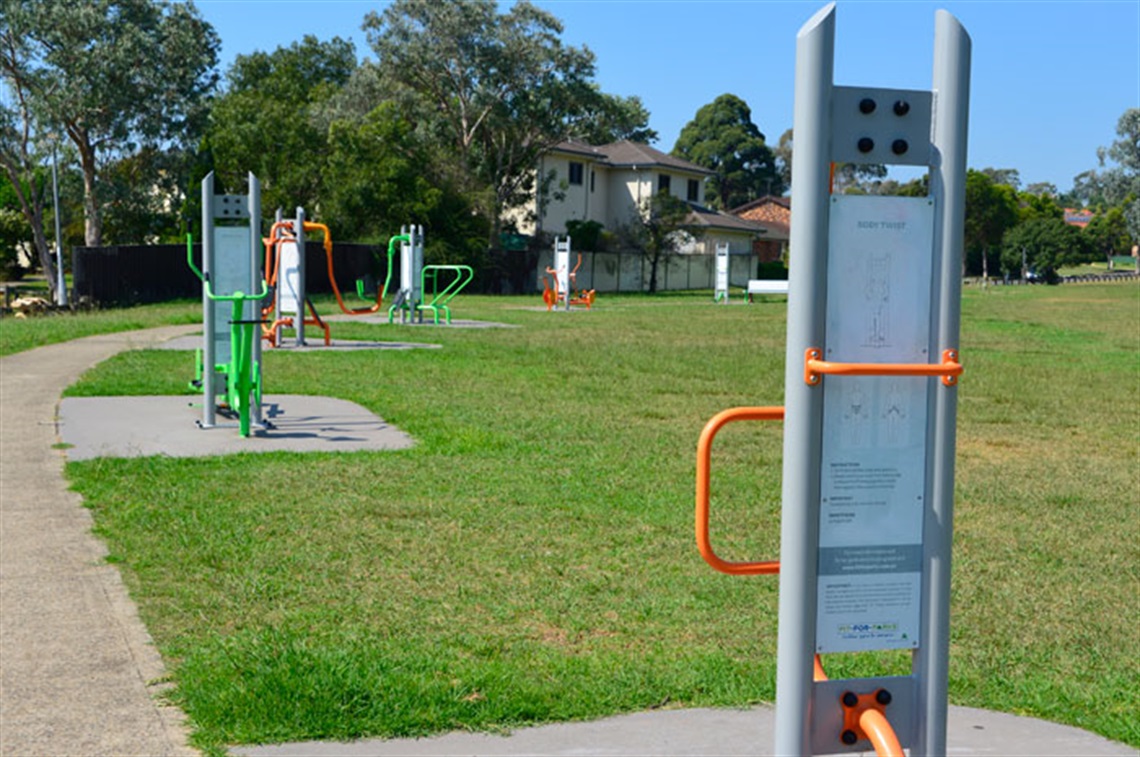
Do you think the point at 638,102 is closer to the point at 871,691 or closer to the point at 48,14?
the point at 48,14

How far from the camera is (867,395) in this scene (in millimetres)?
3176

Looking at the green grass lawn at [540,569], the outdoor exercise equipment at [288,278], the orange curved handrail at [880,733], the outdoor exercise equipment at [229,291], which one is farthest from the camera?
the outdoor exercise equipment at [288,278]

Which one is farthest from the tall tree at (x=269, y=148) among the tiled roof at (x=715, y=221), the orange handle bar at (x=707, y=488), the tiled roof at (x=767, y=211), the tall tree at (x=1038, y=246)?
the tall tree at (x=1038, y=246)

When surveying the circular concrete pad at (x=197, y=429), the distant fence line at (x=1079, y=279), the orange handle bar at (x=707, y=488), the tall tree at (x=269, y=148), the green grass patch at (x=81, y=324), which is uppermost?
the tall tree at (x=269, y=148)

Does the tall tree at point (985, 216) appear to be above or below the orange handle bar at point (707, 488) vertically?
above

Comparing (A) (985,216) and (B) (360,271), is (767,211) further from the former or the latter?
(B) (360,271)

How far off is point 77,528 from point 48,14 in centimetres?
3978

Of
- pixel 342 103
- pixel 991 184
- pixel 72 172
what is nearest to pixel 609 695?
pixel 72 172

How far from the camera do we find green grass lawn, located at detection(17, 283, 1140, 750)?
15.5 feet

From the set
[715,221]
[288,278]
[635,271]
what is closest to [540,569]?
[288,278]

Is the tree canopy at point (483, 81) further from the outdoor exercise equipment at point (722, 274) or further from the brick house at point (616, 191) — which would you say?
the outdoor exercise equipment at point (722, 274)

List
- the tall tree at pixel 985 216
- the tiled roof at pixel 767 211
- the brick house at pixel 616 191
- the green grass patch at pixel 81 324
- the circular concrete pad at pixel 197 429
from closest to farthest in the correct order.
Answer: the circular concrete pad at pixel 197 429 → the green grass patch at pixel 81 324 → the brick house at pixel 616 191 → the tall tree at pixel 985 216 → the tiled roof at pixel 767 211

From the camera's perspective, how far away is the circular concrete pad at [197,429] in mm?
10211

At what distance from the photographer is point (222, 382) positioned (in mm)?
11523
